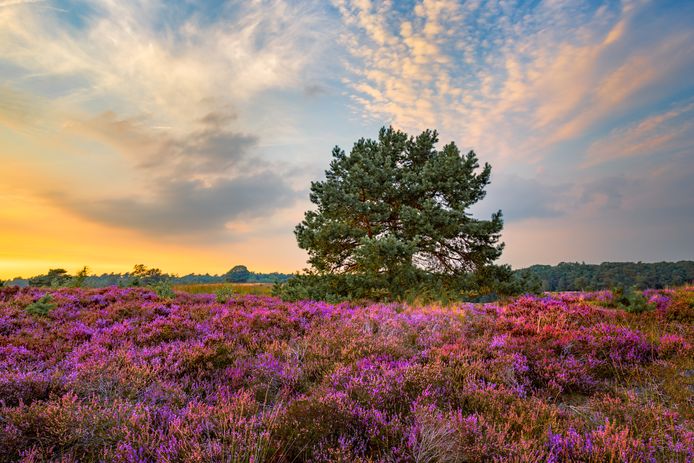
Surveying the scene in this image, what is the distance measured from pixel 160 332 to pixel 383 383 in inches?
197

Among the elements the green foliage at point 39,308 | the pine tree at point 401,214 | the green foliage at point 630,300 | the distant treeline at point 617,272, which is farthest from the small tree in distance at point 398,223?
the distant treeline at point 617,272

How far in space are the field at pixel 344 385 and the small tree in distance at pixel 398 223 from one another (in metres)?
5.44

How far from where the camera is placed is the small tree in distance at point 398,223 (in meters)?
14.2

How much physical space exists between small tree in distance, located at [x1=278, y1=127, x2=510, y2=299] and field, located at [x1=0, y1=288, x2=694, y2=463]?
17.8ft

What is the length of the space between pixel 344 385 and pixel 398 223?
12834 mm

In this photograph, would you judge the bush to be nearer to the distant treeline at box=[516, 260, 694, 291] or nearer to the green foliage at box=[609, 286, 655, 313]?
the green foliage at box=[609, 286, 655, 313]

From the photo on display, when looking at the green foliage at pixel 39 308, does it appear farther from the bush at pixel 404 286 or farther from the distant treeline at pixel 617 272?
the distant treeline at pixel 617 272

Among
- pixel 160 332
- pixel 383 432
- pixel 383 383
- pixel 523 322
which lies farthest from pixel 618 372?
pixel 160 332

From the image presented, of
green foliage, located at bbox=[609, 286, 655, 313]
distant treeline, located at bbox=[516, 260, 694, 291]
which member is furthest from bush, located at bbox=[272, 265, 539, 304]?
distant treeline, located at bbox=[516, 260, 694, 291]

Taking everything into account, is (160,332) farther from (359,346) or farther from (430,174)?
(430,174)

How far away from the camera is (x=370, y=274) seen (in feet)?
Result: 43.1

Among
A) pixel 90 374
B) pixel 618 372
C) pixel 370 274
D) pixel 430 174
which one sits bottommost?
pixel 618 372

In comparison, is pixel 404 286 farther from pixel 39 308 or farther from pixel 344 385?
pixel 39 308

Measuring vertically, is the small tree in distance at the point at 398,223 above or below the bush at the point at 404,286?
above
